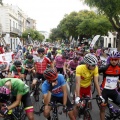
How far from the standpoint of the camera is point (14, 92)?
16.1 ft

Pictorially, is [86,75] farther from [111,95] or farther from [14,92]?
[14,92]

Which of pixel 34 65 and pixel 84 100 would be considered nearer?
pixel 84 100

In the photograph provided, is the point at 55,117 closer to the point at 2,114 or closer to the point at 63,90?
the point at 63,90

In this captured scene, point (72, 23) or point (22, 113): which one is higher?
point (72, 23)

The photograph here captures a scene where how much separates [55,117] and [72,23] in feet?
134

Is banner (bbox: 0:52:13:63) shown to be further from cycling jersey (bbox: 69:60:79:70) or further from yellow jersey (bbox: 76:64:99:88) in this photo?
yellow jersey (bbox: 76:64:99:88)

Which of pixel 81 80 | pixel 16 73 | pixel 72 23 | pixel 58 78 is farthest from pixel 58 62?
pixel 72 23

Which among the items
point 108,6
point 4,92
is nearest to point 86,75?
point 4,92

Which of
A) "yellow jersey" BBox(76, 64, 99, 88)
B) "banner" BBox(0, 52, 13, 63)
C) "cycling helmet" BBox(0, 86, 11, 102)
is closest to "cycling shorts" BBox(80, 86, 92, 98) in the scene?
"yellow jersey" BBox(76, 64, 99, 88)

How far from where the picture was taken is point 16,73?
27.4 feet

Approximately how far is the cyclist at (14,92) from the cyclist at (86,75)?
3.43 ft

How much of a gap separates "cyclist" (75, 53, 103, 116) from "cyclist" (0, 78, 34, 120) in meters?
1.05

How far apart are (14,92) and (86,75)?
178cm

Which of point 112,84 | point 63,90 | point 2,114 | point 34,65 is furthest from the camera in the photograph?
point 34,65
